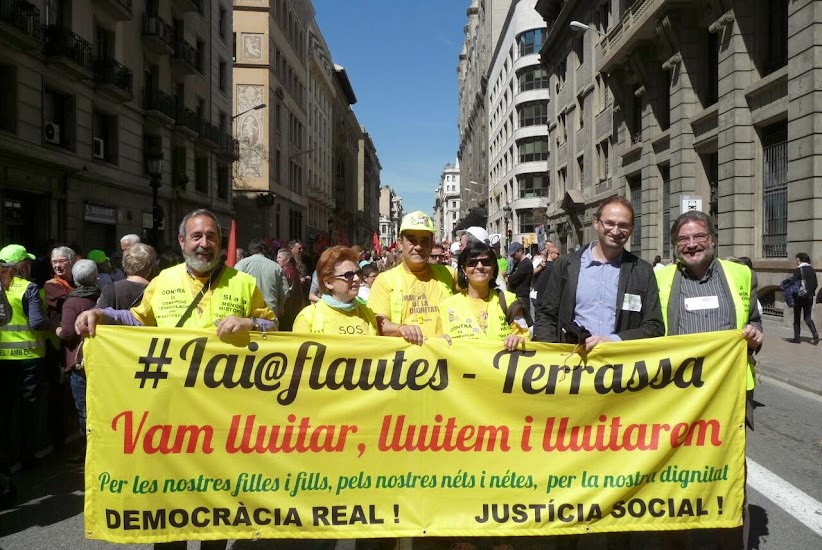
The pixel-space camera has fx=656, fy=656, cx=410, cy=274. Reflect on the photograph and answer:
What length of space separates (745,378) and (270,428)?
2606 millimetres

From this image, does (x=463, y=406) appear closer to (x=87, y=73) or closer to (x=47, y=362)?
(x=47, y=362)

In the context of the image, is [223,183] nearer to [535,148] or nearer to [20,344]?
[535,148]

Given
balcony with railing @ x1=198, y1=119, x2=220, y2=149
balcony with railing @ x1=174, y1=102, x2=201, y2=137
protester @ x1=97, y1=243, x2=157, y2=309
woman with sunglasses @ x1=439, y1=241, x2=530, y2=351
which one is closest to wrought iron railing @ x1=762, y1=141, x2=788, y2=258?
woman with sunglasses @ x1=439, y1=241, x2=530, y2=351

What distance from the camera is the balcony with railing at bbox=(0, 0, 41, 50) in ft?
51.0

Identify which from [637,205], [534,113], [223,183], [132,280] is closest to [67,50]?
[132,280]

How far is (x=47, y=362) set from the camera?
5.88 meters

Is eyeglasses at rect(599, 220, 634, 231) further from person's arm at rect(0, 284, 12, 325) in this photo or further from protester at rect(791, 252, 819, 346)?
protester at rect(791, 252, 819, 346)

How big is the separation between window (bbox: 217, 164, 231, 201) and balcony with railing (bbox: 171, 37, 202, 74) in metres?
6.45

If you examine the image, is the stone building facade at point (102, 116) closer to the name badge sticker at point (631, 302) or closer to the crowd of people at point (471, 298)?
the crowd of people at point (471, 298)

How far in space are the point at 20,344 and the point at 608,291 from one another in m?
4.49

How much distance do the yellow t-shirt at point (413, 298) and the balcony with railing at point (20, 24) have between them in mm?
15428

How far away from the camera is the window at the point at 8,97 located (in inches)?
643

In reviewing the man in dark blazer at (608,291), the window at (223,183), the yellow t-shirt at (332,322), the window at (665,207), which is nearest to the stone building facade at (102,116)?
the window at (223,183)

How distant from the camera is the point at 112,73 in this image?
68.9 ft
